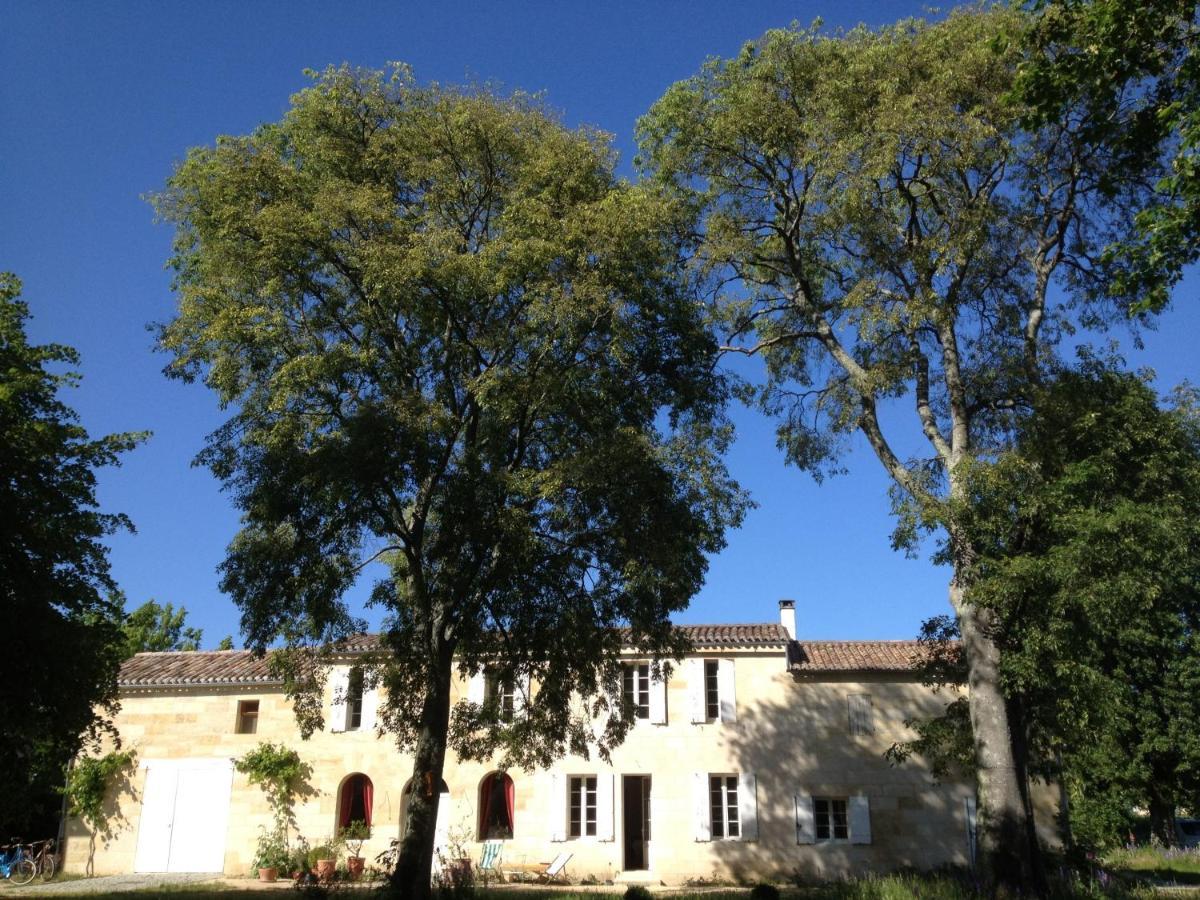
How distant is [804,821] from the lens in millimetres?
20828

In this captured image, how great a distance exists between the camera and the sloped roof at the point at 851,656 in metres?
21.4

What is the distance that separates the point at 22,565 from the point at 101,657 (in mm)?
1631

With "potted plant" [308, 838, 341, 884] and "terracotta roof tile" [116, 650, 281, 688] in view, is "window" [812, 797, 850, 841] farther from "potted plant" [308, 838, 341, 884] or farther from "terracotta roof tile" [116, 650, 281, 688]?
"terracotta roof tile" [116, 650, 281, 688]

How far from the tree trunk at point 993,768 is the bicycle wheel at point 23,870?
66.6 feet

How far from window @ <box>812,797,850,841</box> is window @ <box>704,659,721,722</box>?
2.81 meters

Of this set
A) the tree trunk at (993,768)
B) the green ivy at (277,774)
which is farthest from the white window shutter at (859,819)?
the green ivy at (277,774)

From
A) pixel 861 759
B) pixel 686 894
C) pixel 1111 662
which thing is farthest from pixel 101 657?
pixel 1111 662

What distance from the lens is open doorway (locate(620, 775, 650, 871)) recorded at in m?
22.9

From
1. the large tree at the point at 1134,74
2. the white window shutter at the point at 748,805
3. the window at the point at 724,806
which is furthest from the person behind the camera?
the window at the point at 724,806

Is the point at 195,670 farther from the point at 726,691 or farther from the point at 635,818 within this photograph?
the point at 726,691

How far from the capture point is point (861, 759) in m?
21.1

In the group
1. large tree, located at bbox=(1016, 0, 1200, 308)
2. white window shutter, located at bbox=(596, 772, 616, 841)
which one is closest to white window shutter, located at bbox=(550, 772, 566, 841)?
white window shutter, located at bbox=(596, 772, 616, 841)

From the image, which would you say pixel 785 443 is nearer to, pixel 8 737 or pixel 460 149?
pixel 460 149

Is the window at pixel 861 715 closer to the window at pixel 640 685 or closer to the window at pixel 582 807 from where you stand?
the window at pixel 640 685
